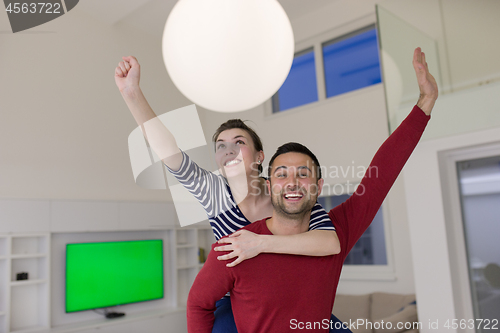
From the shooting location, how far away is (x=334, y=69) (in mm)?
5312

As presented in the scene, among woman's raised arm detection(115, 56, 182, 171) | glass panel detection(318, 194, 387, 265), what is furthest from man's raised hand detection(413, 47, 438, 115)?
glass panel detection(318, 194, 387, 265)

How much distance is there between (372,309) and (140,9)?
4.60 meters

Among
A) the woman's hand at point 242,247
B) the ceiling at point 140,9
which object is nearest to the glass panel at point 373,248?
the ceiling at point 140,9

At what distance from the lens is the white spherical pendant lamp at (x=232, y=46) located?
1.58m

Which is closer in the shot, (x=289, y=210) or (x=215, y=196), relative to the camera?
(x=289, y=210)

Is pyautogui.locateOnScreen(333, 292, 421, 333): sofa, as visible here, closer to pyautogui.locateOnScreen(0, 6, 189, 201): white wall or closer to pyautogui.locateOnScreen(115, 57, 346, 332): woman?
pyautogui.locateOnScreen(115, 57, 346, 332): woman

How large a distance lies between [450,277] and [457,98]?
1057 millimetres

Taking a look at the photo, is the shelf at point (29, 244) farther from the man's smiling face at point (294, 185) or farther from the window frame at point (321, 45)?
the man's smiling face at point (294, 185)

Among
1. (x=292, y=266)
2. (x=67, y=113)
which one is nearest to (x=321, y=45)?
(x=67, y=113)

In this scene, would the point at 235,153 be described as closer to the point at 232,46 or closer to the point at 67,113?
the point at 232,46

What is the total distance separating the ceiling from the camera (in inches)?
202

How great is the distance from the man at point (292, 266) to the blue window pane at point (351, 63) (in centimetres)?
373

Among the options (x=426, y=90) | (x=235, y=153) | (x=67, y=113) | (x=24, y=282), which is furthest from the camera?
(x=67, y=113)

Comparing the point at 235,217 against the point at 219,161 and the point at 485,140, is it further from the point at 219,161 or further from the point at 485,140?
the point at 485,140
